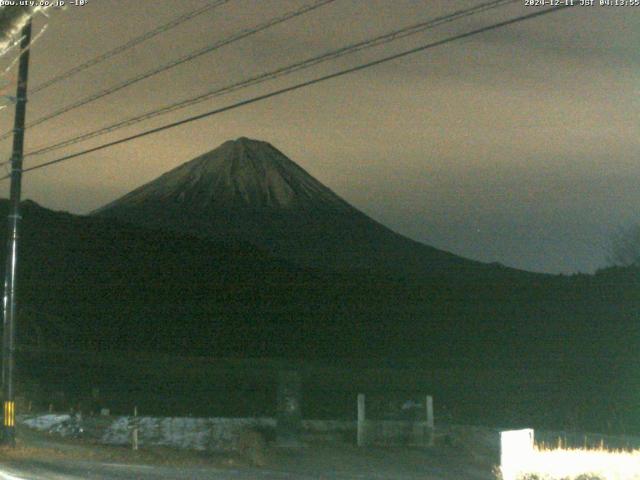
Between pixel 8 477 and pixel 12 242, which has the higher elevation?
pixel 12 242

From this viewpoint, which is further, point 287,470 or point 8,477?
point 287,470

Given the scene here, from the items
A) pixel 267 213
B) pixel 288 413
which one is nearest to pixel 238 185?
pixel 267 213

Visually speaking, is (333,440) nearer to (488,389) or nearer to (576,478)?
(576,478)

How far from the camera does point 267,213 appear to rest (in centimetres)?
17875

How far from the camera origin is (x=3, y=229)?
264 ft

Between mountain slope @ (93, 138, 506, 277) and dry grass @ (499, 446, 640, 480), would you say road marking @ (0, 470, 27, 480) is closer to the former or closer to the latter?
dry grass @ (499, 446, 640, 480)

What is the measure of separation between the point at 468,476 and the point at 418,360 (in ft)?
165

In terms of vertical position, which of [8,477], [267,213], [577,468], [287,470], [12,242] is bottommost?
[287,470]

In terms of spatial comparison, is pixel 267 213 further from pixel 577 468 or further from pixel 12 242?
pixel 577 468

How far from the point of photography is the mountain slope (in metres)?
158

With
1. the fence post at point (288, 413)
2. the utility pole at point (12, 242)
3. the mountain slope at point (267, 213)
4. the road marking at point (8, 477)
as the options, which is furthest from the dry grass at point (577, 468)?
the mountain slope at point (267, 213)

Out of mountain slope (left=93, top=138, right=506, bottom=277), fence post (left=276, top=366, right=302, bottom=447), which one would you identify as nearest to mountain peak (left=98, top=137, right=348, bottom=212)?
mountain slope (left=93, top=138, right=506, bottom=277)

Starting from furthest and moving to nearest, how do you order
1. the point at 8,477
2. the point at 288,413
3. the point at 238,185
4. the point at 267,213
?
the point at 238,185
the point at 267,213
the point at 288,413
the point at 8,477

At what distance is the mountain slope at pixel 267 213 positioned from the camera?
518ft
